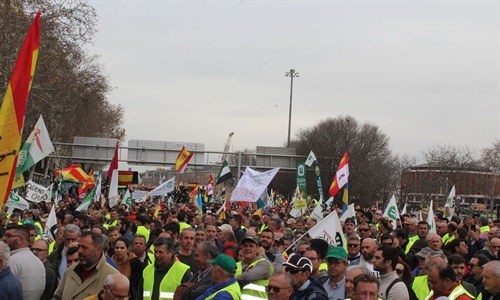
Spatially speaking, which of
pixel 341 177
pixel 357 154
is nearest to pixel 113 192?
pixel 341 177

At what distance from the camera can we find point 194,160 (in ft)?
159

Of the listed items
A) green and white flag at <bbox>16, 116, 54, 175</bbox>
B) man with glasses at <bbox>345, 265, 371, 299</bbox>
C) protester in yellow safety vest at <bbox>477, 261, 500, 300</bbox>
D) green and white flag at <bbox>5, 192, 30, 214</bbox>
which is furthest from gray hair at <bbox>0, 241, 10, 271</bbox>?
green and white flag at <bbox>5, 192, 30, 214</bbox>

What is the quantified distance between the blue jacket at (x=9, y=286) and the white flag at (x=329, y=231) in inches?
202

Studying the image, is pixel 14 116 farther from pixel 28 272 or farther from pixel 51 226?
pixel 51 226

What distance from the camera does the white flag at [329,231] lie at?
36.3ft

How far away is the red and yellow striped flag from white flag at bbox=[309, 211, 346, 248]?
4.69 meters

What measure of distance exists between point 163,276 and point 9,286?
1879 mm

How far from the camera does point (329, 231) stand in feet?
36.5

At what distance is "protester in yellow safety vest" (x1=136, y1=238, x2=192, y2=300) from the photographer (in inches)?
319

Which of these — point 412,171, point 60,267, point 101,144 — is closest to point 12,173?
point 60,267

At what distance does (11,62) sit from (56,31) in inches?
108

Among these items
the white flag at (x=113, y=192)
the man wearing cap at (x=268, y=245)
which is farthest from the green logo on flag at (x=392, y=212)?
the man wearing cap at (x=268, y=245)

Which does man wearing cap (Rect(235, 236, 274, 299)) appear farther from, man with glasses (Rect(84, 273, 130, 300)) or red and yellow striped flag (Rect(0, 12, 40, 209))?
red and yellow striped flag (Rect(0, 12, 40, 209))

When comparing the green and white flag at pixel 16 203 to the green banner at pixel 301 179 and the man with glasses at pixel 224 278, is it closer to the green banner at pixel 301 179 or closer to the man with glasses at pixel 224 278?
the green banner at pixel 301 179
